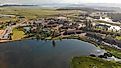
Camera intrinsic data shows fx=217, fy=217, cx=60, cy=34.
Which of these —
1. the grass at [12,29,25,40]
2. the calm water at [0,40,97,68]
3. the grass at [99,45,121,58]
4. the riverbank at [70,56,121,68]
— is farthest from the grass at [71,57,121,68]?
the grass at [12,29,25,40]

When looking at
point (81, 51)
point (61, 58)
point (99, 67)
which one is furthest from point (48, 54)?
point (99, 67)

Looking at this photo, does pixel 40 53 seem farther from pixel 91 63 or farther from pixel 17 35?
pixel 17 35

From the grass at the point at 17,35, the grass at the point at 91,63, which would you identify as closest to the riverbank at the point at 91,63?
the grass at the point at 91,63

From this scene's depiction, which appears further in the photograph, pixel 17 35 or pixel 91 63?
pixel 17 35

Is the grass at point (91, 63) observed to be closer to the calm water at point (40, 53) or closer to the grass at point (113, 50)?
the calm water at point (40, 53)

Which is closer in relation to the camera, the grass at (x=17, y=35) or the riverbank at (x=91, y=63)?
the riverbank at (x=91, y=63)

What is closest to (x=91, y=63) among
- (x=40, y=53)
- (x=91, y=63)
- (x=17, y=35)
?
(x=91, y=63)

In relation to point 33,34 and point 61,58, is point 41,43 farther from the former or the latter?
point 61,58
